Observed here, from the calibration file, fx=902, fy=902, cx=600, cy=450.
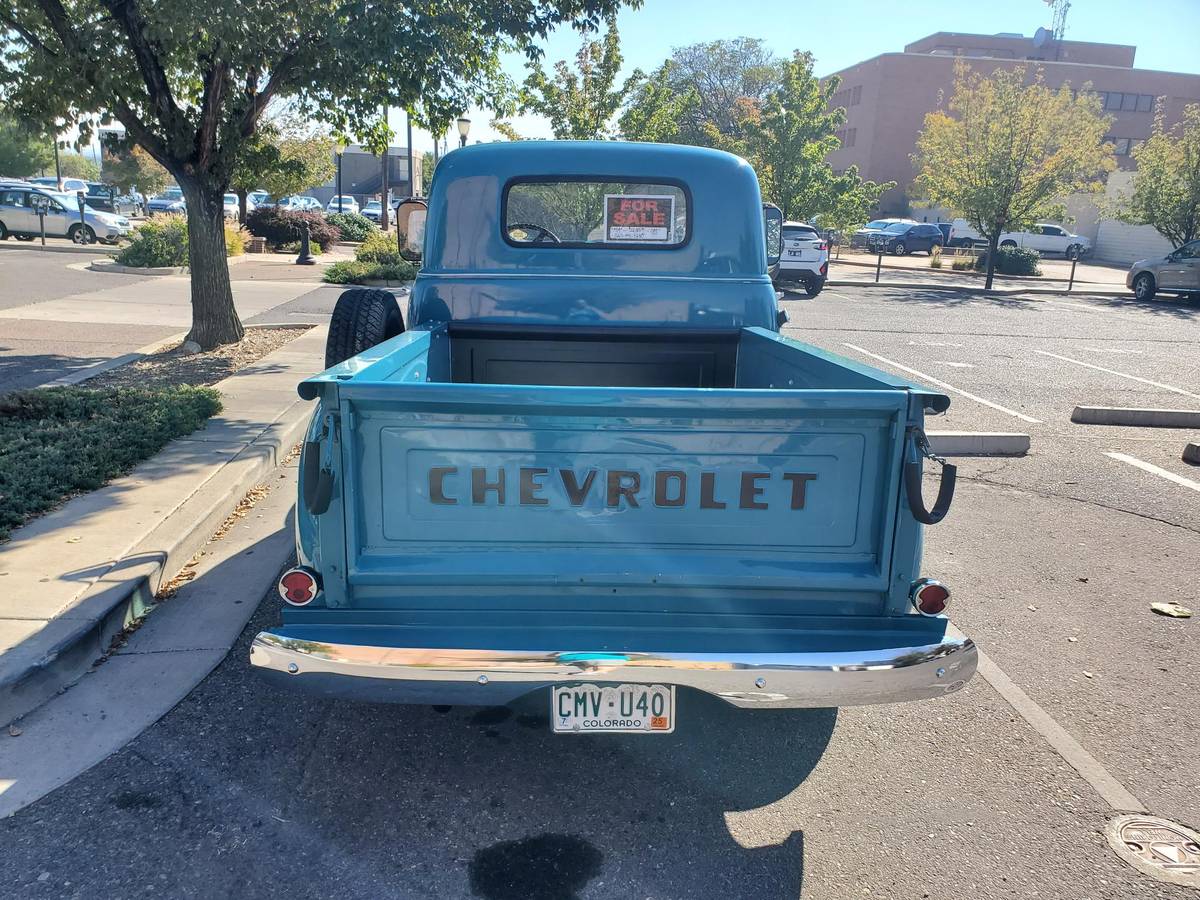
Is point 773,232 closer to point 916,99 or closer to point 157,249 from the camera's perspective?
point 157,249

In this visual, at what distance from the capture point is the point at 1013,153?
24.8 metres

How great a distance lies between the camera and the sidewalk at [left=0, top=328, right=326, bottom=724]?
3664 millimetres

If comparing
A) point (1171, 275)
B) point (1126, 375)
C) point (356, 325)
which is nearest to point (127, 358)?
point (356, 325)

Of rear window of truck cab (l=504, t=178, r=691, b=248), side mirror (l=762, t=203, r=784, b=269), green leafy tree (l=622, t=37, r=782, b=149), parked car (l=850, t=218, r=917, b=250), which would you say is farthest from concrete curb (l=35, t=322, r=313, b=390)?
green leafy tree (l=622, t=37, r=782, b=149)

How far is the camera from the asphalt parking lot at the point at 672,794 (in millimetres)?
2742

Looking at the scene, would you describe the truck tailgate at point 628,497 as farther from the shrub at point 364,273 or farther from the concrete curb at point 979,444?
the shrub at point 364,273

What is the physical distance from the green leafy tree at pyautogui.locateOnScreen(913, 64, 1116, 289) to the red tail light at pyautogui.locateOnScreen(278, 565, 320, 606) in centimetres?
2628

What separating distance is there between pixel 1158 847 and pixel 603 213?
3840 mm

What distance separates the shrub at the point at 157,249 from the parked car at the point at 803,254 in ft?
44.8

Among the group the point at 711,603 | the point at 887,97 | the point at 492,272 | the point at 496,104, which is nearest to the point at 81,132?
the point at 496,104

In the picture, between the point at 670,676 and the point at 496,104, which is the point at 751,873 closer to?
the point at 670,676

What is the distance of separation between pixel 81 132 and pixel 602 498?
1003 cm

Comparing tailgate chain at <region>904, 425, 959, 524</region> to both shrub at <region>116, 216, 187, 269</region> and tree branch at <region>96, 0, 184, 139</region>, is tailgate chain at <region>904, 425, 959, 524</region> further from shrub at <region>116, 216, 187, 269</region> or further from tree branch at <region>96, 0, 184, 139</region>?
shrub at <region>116, 216, 187, 269</region>

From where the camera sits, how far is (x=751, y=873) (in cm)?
279
